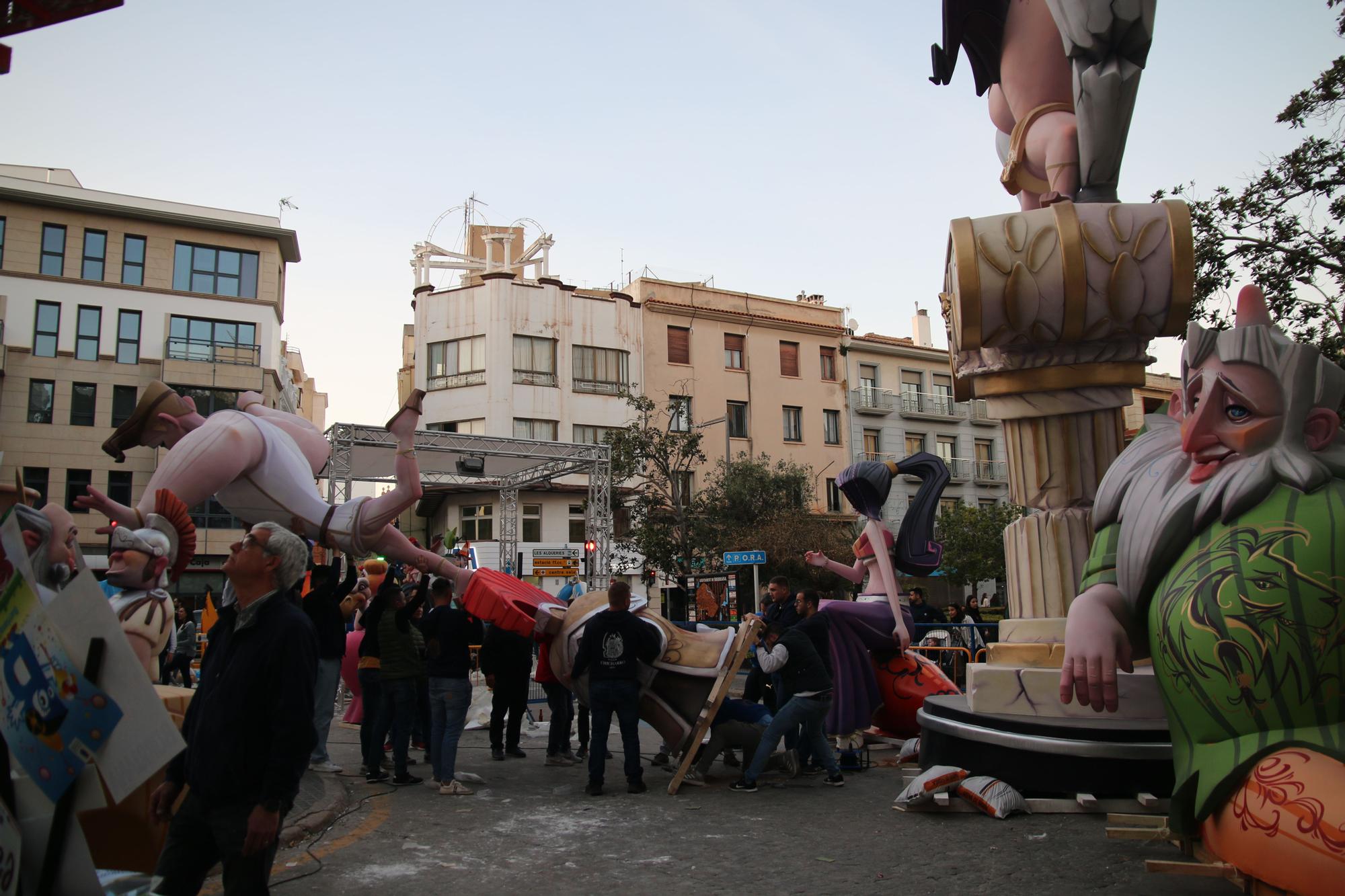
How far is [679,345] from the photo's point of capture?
37812mm

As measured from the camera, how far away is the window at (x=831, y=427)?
131 feet

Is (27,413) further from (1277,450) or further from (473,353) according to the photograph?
(1277,450)

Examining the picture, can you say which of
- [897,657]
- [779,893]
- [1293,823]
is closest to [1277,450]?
[1293,823]

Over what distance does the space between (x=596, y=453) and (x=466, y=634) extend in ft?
43.5

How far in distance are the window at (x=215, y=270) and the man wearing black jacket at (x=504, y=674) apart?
30.2 metres

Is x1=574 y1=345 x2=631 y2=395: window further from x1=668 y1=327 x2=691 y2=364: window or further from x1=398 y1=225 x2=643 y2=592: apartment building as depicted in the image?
x1=668 y1=327 x2=691 y2=364: window

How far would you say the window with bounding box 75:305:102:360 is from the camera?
3341cm

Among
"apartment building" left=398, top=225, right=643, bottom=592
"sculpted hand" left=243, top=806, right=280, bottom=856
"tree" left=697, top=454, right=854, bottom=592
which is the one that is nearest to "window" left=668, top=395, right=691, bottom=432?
"apartment building" left=398, top=225, right=643, bottom=592

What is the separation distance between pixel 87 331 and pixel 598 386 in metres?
17.2

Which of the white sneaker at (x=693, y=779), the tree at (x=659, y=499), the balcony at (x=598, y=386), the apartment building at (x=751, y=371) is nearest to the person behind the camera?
the white sneaker at (x=693, y=779)

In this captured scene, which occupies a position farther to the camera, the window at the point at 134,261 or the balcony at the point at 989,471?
the balcony at the point at 989,471

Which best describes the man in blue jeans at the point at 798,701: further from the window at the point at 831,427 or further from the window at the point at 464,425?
the window at the point at 831,427

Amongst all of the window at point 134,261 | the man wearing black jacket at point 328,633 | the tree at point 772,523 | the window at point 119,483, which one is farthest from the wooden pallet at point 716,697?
the window at point 134,261

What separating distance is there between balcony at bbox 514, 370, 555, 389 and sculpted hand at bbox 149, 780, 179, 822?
31286mm
